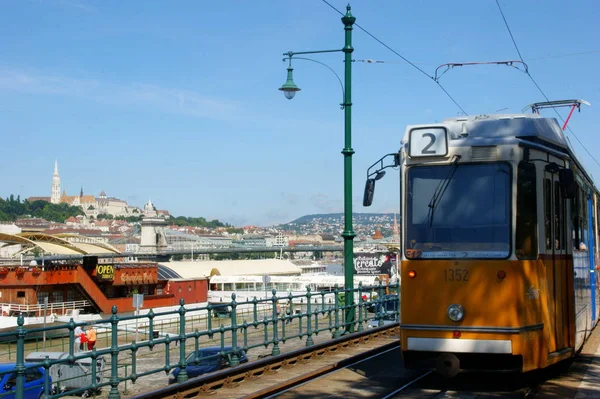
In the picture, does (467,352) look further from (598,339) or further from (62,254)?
(62,254)

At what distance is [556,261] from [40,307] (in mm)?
43952

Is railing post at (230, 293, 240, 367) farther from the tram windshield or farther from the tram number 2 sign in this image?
the tram number 2 sign

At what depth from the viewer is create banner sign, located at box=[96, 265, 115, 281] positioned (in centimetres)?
5550

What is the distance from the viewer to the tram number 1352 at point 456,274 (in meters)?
9.60

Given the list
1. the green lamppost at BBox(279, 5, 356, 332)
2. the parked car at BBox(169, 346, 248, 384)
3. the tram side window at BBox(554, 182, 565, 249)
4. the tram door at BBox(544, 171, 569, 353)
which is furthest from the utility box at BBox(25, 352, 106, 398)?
the green lamppost at BBox(279, 5, 356, 332)

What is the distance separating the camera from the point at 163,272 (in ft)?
226

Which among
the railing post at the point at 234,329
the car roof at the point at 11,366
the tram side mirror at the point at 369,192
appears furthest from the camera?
the railing post at the point at 234,329

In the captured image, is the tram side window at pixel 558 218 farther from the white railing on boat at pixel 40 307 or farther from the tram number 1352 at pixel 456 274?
the white railing on boat at pixel 40 307

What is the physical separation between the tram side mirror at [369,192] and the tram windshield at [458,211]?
69 cm

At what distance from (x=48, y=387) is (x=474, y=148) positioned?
5.90 m

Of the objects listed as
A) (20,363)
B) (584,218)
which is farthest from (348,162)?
(20,363)

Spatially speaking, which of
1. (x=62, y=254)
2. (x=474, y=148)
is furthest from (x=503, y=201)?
(x=62, y=254)

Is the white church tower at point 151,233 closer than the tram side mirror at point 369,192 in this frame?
No

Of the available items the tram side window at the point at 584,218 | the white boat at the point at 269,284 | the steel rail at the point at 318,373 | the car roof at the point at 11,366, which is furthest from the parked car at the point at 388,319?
the white boat at the point at 269,284
